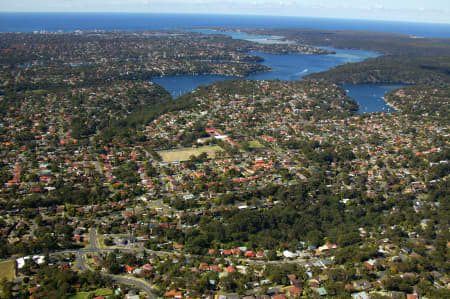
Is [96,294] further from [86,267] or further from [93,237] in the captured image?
[93,237]

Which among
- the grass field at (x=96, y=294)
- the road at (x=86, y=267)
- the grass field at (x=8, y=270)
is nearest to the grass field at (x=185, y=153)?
the road at (x=86, y=267)

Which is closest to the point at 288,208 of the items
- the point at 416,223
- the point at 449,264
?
the point at 416,223

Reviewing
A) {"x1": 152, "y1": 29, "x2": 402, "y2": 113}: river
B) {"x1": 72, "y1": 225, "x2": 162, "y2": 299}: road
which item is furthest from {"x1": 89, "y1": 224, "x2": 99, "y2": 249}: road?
{"x1": 152, "y1": 29, "x2": 402, "y2": 113}: river

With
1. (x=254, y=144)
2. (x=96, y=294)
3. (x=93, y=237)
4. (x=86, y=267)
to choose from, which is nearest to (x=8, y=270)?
(x=86, y=267)

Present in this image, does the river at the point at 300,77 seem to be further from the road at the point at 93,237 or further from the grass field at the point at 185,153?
the road at the point at 93,237

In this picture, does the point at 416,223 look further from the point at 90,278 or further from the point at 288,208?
the point at 90,278

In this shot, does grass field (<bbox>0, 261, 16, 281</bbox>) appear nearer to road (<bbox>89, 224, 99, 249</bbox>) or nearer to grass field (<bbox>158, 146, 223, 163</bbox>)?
road (<bbox>89, 224, 99, 249</bbox>)
